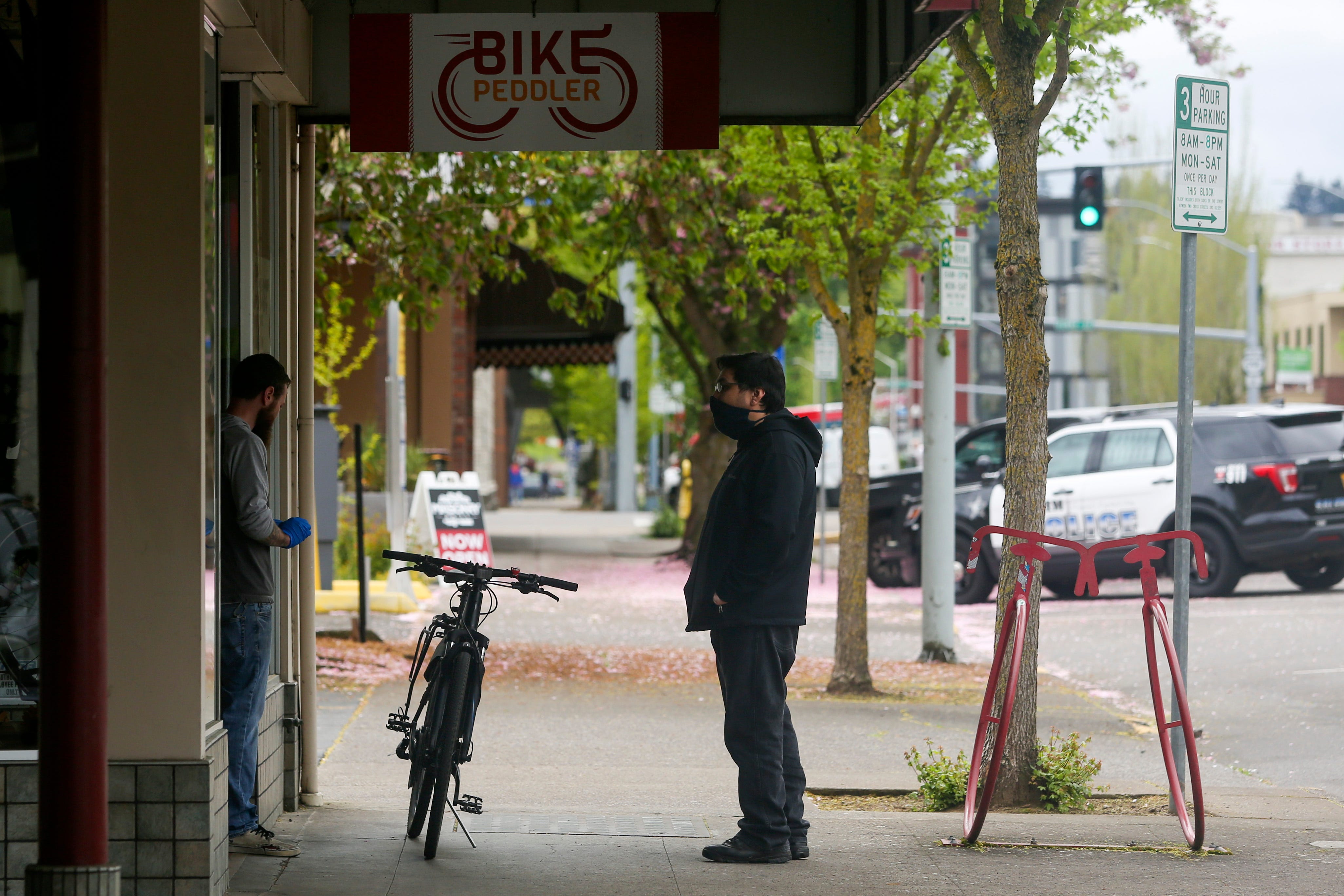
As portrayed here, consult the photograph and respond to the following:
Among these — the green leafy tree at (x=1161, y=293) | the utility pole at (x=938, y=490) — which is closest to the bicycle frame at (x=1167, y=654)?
the utility pole at (x=938, y=490)

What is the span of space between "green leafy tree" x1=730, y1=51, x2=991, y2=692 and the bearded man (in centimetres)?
528

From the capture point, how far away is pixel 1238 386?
5050cm

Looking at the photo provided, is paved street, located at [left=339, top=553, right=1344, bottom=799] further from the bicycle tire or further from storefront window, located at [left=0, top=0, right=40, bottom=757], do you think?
storefront window, located at [left=0, top=0, right=40, bottom=757]

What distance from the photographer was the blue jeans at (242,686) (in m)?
5.41

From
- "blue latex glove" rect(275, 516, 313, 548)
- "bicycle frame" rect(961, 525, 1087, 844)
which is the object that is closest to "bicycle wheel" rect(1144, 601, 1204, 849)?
"bicycle frame" rect(961, 525, 1087, 844)

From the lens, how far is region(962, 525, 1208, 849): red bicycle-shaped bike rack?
5.83m

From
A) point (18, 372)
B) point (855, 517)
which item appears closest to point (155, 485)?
point (18, 372)

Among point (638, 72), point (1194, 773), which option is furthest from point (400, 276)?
point (1194, 773)

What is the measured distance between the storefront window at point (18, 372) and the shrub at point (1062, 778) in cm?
419

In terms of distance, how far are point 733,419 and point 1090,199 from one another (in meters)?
10.4

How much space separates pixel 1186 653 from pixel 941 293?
5.41 metres

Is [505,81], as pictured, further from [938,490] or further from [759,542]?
[938,490]

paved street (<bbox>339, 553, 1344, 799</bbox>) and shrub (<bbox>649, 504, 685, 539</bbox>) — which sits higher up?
paved street (<bbox>339, 553, 1344, 799</bbox>)

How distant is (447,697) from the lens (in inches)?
223
